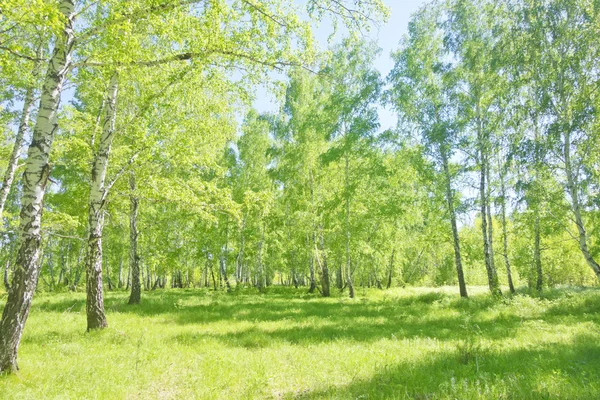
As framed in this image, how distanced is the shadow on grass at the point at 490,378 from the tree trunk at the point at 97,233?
7.10m

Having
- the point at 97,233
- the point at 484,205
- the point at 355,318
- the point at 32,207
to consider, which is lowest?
→ the point at 355,318

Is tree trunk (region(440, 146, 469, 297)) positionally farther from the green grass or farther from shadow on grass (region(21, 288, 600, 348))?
the green grass

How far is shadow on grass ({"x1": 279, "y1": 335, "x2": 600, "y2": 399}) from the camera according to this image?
5023mm

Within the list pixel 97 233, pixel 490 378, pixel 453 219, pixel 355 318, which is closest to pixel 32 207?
pixel 97 233

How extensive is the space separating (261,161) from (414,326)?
886 inches

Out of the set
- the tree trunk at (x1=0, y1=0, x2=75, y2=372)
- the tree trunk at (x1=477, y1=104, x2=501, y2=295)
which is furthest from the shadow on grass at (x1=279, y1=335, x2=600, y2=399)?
the tree trunk at (x1=477, y1=104, x2=501, y2=295)

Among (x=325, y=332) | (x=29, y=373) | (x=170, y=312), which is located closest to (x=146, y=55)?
(x=29, y=373)

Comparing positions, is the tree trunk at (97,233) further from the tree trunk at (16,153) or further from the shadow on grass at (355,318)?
the tree trunk at (16,153)

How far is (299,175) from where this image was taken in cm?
A: 2539

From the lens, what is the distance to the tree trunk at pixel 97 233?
31.8 ft

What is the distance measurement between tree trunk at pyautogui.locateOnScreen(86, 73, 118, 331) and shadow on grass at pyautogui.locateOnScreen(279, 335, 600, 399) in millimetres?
7104

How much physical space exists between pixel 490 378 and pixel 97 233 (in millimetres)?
10356

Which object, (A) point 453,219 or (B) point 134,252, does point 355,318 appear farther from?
(B) point 134,252

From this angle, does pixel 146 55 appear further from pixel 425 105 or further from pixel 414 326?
pixel 425 105
